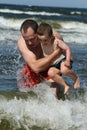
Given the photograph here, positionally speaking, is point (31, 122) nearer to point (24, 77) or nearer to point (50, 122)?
point (50, 122)

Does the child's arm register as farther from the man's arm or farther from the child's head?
the child's head

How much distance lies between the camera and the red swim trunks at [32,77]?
6.49m

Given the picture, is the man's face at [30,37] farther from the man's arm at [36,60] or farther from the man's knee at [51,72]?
the man's knee at [51,72]

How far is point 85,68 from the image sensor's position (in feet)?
38.4

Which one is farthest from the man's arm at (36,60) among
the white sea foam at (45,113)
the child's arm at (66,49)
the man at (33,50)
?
the white sea foam at (45,113)

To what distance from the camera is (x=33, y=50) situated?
626 cm

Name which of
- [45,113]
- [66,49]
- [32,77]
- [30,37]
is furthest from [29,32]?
[45,113]

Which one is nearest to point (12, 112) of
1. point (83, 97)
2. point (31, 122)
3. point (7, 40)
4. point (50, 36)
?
point (31, 122)

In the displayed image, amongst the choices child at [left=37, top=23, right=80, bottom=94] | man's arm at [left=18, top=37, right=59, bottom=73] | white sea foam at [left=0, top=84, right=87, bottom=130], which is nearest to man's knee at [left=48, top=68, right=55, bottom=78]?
child at [left=37, top=23, right=80, bottom=94]

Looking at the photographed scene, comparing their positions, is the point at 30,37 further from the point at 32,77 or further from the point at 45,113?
the point at 45,113

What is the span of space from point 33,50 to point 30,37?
308 mm

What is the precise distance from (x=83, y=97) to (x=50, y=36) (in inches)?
75.8

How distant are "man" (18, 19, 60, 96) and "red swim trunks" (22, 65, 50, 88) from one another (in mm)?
134

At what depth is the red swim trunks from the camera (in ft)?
21.3
